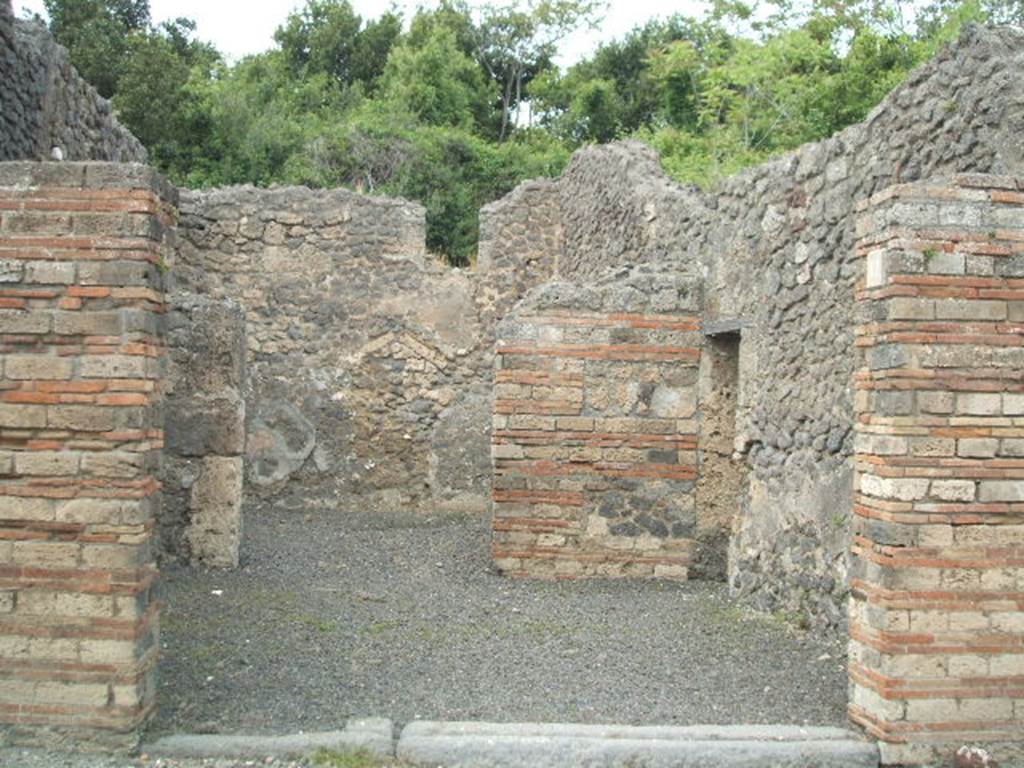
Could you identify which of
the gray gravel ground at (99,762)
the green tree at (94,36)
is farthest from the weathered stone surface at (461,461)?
the green tree at (94,36)

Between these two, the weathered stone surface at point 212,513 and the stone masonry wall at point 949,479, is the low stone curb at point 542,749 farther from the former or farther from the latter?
the weathered stone surface at point 212,513

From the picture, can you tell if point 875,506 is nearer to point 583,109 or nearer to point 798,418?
point 798,418

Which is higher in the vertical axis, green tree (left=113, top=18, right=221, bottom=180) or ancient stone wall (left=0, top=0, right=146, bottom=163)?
green tree (left=113, top=18, right=221, bottom=180)

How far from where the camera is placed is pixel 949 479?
4.22 m

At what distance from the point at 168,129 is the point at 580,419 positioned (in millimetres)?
12588

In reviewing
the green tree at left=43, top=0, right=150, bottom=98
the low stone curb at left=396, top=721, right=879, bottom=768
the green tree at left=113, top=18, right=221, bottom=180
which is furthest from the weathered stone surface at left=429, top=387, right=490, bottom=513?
the green tree at left=43, top=0, right=150, bottom=98

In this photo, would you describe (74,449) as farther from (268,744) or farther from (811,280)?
(811,280)

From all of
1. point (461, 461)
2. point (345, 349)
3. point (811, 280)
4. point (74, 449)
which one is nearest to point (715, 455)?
point (811, 280)

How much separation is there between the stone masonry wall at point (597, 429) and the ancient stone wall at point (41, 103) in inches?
143

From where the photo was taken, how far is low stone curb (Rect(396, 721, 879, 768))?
4238mm

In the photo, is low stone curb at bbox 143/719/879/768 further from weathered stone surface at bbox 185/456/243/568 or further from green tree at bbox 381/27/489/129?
green tree at bbox 381/27/489/129

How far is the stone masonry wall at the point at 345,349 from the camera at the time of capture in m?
11.6

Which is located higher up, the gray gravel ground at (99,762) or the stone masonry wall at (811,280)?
the stone masonry wall at (811,280)

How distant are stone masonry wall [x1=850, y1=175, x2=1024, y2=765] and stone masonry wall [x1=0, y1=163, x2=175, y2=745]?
3.02 metres
